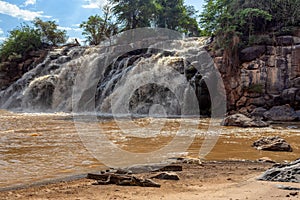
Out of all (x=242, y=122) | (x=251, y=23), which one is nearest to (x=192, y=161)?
(x=242, y=122)

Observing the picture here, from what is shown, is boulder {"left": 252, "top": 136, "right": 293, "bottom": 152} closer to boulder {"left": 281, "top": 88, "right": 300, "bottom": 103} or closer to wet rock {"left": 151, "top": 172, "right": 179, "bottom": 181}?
wet rock {"left": 151, "top": 172, "right": 179, "bottom": 181}

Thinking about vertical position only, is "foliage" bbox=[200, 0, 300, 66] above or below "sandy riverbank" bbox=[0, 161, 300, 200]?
above

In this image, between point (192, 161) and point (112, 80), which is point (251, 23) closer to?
point (112, 80)

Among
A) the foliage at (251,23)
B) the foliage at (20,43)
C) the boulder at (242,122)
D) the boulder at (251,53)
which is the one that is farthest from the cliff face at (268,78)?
the foliage at (20,43)

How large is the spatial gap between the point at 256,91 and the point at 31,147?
12.3m

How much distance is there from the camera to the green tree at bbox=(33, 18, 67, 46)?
118 feet

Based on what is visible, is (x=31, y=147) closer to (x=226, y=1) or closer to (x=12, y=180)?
(x=12, y=180)

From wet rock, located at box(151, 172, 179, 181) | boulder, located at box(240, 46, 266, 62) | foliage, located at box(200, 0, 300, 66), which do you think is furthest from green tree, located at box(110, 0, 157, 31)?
wet rock, located at box(151, 172, 179, 181)

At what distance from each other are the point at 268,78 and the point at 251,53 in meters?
1.66

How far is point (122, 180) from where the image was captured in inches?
181

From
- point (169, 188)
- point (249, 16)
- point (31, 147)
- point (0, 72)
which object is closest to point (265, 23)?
point (249, 16)

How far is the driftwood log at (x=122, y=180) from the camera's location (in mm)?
4434

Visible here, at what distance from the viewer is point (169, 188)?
14.0ft

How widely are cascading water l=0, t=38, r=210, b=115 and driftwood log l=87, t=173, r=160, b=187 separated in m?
13.5
